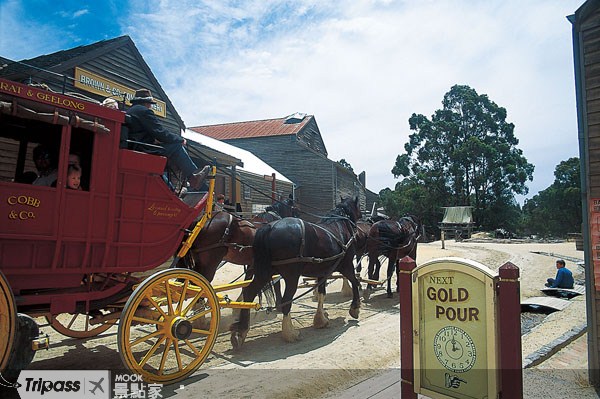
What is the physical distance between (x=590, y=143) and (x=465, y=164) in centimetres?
4204

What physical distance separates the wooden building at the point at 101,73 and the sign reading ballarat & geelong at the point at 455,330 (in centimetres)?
581

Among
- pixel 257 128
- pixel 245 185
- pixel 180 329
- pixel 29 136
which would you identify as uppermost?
pixel 257 128

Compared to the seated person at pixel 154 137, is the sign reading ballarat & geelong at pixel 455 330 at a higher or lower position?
lower

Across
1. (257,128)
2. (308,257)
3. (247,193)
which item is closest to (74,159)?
(308,257)

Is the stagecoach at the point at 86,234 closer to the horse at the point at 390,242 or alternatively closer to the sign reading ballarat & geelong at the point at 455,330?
the sign reading ballarat & geelong at the point at 455,330

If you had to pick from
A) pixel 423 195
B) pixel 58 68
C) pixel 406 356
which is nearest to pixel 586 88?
pixel 406 356

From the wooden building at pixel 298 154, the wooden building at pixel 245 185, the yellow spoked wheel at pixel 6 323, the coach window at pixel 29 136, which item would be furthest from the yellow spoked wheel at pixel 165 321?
the wooden building at pixel 298 154

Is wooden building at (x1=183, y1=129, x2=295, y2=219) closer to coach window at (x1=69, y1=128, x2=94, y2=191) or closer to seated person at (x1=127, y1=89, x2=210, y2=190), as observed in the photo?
seated person at (x1=127, y1=89, x2=210, y2=190)

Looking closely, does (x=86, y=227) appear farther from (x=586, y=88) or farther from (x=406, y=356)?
(x=586, y=88)

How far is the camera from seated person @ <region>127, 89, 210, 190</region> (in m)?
→ 4.80

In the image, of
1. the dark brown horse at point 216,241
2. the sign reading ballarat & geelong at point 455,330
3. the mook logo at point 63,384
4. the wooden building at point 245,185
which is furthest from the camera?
the wooden building at point 245,185

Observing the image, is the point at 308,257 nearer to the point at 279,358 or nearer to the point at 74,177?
the point at 279,358

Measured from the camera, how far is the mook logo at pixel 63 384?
374 centimetres

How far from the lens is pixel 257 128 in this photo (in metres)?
31.7
